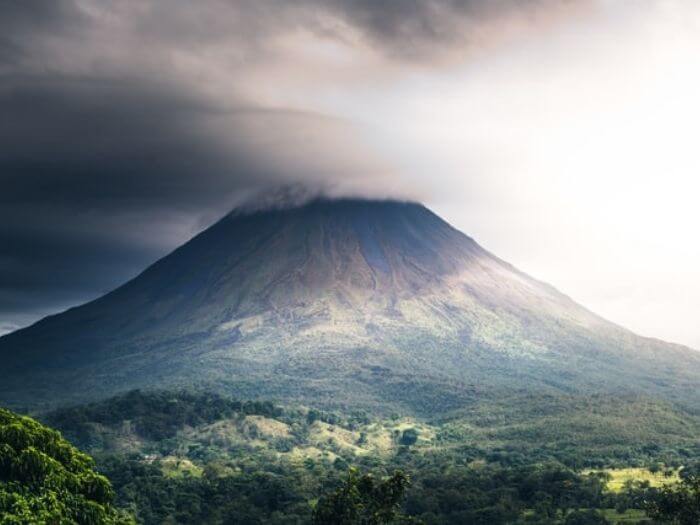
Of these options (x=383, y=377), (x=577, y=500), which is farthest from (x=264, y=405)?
(x=577, y=500)

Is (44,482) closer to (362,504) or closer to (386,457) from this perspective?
(362,504)

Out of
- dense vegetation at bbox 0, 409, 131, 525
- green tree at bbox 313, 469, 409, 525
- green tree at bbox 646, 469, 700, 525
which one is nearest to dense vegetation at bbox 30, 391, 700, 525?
green tree at bbox 313, 469, 409, 525

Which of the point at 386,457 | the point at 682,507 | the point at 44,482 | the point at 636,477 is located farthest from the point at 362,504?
the point at 386,457

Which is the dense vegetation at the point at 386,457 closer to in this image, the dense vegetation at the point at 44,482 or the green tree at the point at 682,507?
the green tree at the point at 682,507

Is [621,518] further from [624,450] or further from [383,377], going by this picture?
[383,377]

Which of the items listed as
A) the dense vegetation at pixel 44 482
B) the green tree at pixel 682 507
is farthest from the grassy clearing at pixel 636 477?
the dense vegetation at pixel 44 482

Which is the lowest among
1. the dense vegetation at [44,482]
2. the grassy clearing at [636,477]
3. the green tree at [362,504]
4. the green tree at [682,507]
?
the grassy clearing at [636,477]
